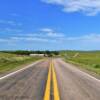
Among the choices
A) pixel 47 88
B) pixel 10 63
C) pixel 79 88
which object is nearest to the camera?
pixel 47 88

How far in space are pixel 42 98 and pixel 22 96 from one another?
857 mm

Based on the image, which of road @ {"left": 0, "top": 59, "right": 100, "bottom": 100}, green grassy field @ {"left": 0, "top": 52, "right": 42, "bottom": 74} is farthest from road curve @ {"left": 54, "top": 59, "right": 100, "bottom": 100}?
green grassy field @ {"left": 0, "top": 52, "right": 42, "bottom": 74}

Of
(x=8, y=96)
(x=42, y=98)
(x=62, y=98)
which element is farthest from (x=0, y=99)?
(x=62, y=98)

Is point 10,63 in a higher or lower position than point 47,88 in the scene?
lower

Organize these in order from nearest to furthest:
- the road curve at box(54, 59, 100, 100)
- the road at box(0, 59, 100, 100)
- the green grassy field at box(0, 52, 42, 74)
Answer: the road at box(0, 59, 100, 100), the road curve at box(54, 59, 100, 100), the green grassy field at box(0, 52, 42, 74)

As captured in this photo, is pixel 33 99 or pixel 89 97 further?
pixel 89 97

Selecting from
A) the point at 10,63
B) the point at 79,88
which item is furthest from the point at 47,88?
the point at 10,63

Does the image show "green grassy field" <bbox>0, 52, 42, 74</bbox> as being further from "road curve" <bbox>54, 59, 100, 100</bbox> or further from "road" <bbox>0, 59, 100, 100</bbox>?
"road curve" <bbox>54, 59, 100, 100</bbox>

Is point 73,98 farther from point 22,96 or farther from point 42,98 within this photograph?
point 22,96

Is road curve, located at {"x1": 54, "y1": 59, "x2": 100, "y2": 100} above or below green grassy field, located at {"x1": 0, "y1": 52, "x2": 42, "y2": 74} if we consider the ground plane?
above

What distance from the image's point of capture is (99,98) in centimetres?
1047

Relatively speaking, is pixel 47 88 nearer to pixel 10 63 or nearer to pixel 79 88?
pixel 79 88

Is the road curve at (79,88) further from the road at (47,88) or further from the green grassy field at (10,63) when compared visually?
the green grassy field at (10,63)

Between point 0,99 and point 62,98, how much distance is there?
215 centimetres
